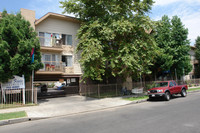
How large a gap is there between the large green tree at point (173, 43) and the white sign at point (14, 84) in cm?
1783

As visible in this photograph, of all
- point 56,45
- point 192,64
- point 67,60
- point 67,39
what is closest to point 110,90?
point 67,60

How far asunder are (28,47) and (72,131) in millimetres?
8758

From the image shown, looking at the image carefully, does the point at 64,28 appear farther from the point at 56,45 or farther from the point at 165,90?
the point at 165,90

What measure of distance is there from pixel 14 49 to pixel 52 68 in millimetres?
5436

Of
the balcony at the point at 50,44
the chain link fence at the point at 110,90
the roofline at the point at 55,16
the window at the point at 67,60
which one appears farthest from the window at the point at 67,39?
the chain link fence at the point at 110,90

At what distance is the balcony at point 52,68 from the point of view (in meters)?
17.0

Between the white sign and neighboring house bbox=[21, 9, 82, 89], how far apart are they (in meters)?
4.25

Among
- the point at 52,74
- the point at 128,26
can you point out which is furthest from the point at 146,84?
the point at 52,74

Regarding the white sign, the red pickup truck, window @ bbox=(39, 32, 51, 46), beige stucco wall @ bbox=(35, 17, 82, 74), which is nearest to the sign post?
the white sign

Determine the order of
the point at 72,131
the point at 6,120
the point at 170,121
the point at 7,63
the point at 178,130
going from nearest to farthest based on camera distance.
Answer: the point at 178,130 → the point at 72,131 → the point at 170,121 → the point at 6,120 → the point at 7,63

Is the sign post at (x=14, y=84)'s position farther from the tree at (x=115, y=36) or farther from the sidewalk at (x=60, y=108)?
the tree at (x=115, y=36)

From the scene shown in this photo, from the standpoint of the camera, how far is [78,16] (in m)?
18.6

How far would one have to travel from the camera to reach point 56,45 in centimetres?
1869

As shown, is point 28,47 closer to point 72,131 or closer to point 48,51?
point 48,51
